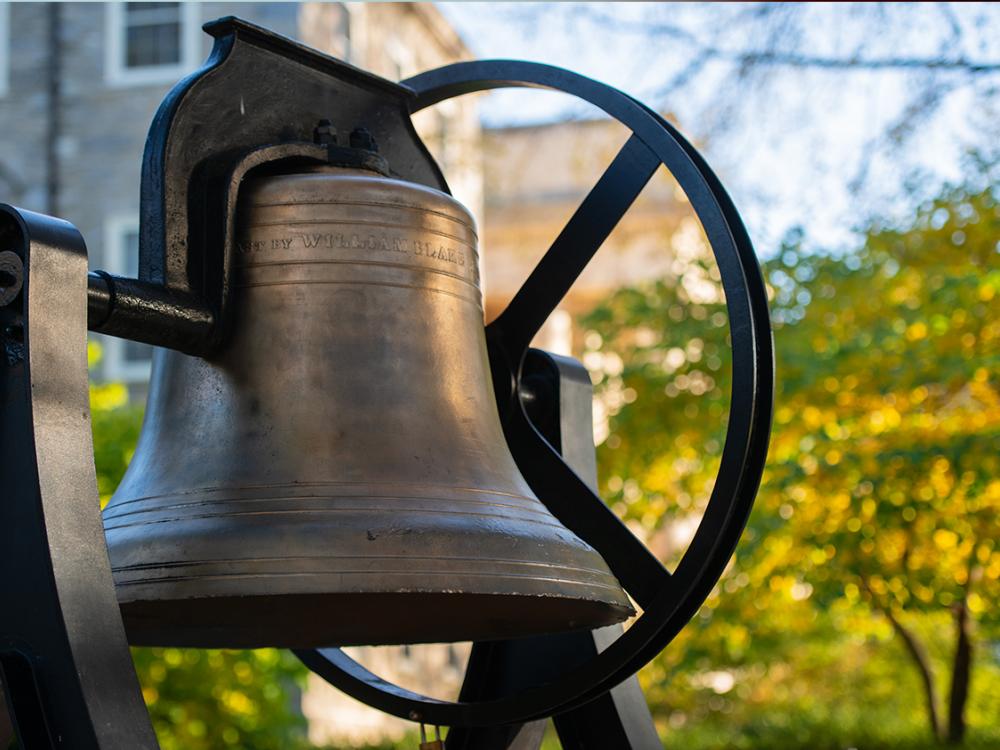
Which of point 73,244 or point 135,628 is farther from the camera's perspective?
Answer: point 135,628

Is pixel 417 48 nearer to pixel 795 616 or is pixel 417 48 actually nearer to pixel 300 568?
pixel 795 616

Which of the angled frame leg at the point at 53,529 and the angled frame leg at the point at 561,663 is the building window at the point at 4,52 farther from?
the angled frame leg at the point at 53,529

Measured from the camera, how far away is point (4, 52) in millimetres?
15859

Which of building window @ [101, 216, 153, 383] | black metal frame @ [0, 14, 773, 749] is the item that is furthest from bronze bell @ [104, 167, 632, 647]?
building window @ [101, 216, 153, 383]

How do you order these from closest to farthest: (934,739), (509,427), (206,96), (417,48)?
(206,96) → (509,427) → (934,739) → (417,48)

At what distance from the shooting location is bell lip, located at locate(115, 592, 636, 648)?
2293 mm

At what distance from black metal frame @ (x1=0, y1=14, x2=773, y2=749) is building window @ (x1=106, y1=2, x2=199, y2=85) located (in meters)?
12.6

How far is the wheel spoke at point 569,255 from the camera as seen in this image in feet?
10.1

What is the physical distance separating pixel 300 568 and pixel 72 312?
19.4 inches

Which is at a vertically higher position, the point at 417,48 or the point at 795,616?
the point at 417,48

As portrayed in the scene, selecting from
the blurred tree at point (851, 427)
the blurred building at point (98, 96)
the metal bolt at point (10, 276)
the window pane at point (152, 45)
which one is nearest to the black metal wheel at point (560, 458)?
the metal bolt at point (10, 276)

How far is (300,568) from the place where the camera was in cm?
214

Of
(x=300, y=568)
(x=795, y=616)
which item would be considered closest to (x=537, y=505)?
(x=300, y=568)

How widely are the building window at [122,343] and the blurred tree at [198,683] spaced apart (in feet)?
14.1
